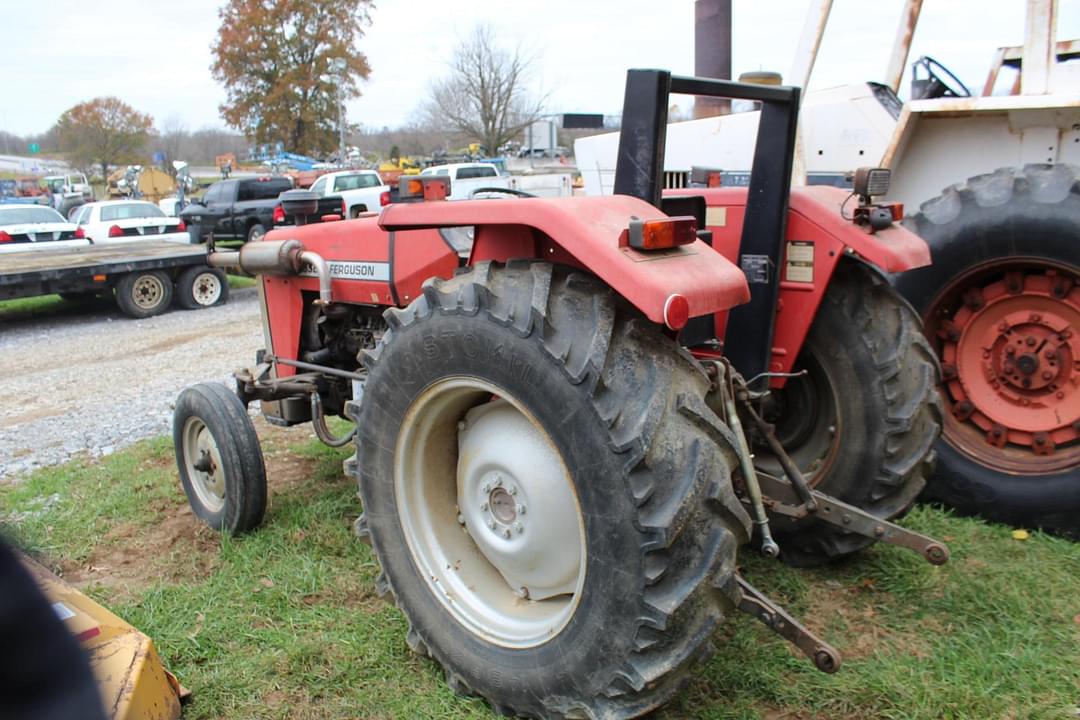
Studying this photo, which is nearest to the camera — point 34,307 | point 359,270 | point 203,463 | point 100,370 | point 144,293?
point 359,270

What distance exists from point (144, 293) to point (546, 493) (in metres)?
10.8

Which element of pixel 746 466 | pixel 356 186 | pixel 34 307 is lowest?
pixel 34 307

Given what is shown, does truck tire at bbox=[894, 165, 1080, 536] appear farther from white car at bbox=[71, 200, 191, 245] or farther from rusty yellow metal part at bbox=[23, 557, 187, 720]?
white car at bbox=[71, 200, 191, 245]

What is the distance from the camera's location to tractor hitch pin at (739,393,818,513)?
8.84 ft

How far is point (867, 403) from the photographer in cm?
301

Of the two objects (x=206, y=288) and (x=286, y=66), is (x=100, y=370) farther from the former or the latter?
(x=286, y=66)

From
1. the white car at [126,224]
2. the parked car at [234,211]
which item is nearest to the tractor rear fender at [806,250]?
the white car at [126,224]

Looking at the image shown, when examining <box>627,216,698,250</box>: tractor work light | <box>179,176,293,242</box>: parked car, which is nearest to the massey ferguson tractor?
<box>627,216,698,250</box>: tractor work light

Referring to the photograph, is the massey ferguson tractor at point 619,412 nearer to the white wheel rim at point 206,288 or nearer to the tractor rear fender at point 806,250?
the tractor rear fender at point 806,250

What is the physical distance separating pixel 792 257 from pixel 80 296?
40.4 feet

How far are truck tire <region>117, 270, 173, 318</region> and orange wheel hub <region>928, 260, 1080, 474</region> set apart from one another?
1048 centimetres

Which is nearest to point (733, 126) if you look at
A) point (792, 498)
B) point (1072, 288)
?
point (1072, 288)

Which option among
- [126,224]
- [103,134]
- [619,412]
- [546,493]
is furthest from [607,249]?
[103,134]

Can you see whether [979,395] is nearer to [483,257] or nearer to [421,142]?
[483,257]
